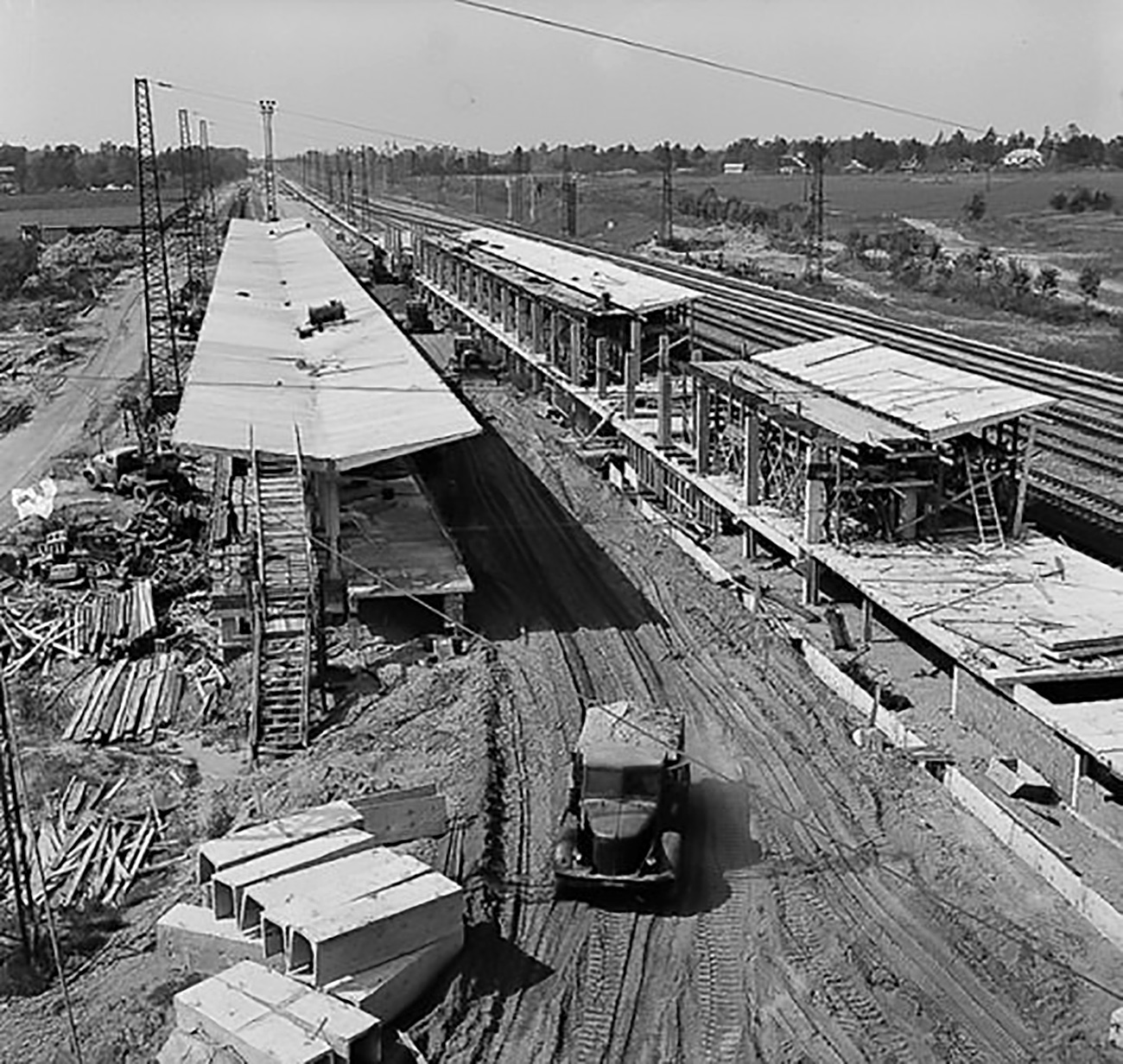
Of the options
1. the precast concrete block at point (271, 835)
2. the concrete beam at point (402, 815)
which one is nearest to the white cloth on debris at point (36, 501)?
the concrete beam at point (402, 815)

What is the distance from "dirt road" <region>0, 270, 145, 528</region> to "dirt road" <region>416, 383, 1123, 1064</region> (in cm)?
1950

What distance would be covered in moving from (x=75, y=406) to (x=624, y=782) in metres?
39.5

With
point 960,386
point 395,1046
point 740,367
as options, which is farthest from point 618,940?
point 740,367

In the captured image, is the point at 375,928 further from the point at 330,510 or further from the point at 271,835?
the point at 330,510

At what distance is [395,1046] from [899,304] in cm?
5708

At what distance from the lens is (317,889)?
1440 cm

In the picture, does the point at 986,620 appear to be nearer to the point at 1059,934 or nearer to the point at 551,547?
the point at 1059,934

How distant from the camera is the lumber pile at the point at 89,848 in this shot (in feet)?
56.7

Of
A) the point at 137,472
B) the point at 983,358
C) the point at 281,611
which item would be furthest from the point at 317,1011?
the point at 983,358

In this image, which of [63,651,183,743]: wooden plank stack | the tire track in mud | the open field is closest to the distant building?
the open field

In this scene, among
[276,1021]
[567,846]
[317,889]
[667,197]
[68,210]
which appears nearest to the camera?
[276,1021]

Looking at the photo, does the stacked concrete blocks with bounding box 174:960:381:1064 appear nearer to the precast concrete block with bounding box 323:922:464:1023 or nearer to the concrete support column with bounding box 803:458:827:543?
the precast concrete block with bounding box 323:922:464:1023

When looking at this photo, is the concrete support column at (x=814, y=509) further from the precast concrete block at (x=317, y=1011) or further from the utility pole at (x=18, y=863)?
the precast concrete block at (x=317, y=1011)

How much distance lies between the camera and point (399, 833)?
17.0 m
